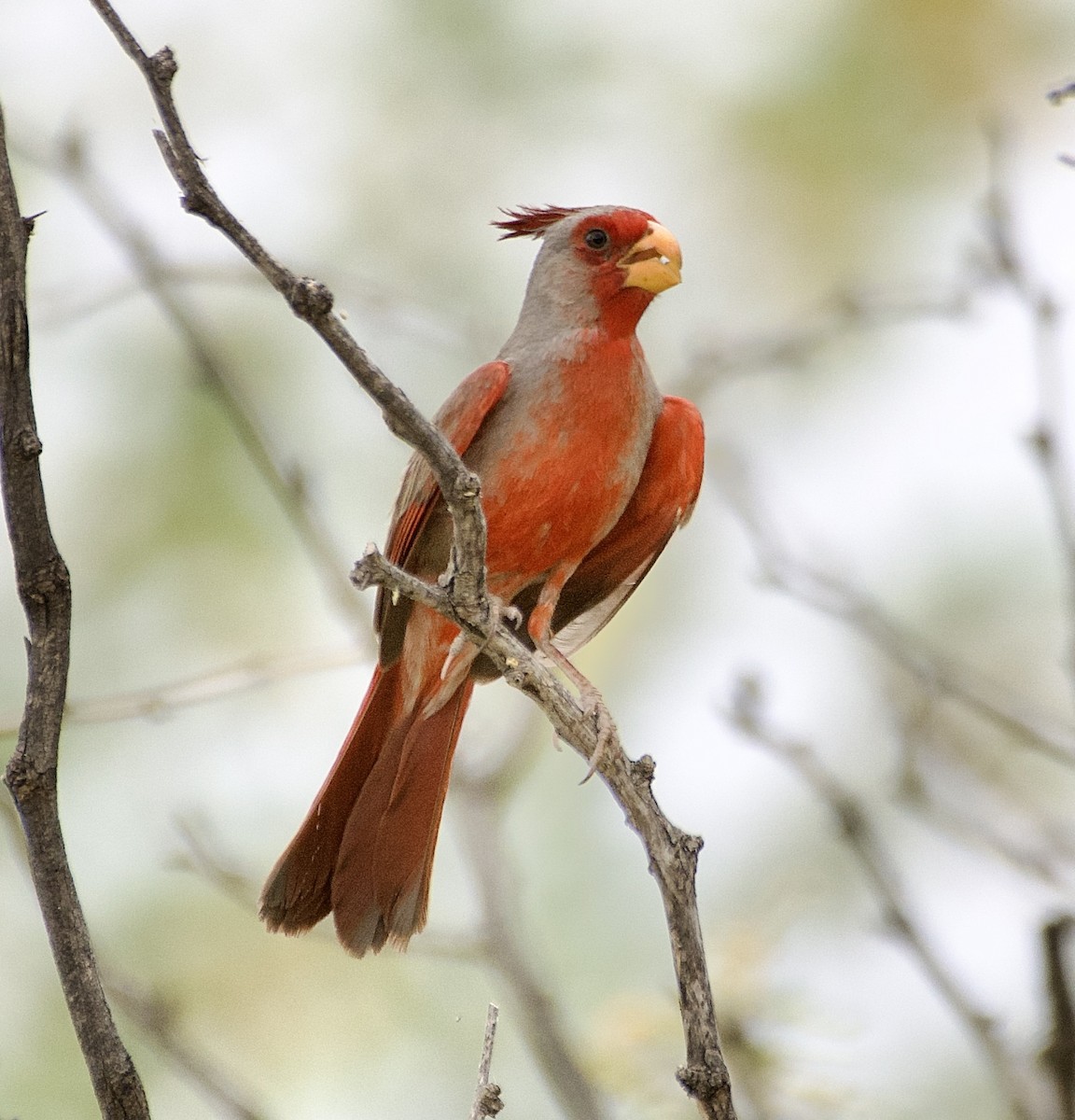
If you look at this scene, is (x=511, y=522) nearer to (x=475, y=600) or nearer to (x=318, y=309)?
(x=475, y=600)

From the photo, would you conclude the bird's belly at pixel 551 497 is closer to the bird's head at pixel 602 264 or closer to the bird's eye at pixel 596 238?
the bird's head at pixel 602 264

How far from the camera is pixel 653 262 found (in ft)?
13.1

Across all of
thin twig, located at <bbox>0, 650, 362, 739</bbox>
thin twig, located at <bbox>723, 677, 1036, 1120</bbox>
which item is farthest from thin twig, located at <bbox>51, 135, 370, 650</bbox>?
thin twig, located at <bbox>723, 677, 1036, 1120</bbox>

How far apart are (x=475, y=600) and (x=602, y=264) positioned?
5.12 feet

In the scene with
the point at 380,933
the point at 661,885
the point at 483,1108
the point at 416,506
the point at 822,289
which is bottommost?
the point at 483,1108

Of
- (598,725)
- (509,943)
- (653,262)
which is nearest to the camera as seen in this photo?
(598,725)

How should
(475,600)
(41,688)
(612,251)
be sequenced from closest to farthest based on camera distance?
(41,688) < (475,600) < (612,251)

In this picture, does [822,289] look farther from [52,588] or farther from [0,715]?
[52,588]

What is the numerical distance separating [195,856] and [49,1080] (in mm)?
1856

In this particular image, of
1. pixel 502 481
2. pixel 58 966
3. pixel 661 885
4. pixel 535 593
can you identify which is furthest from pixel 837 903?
pixel 58 966

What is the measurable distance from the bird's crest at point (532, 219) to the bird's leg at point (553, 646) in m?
1.00

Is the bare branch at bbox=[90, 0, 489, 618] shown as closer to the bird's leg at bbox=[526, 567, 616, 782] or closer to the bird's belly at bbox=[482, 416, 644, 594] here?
the bird's leg at bbox=[526, 567, 616, 782]

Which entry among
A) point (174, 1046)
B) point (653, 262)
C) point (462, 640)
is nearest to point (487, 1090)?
point (174, 1046)

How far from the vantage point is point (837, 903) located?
5934mm
